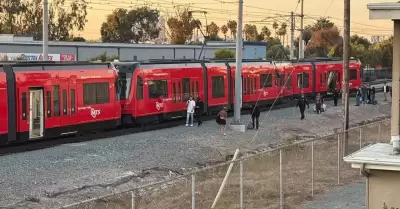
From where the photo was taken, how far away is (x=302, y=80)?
167 ft

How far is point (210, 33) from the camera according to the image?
453 feet

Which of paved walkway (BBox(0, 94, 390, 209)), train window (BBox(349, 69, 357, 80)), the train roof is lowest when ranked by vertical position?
paved walkway (BBox(0, 94, 390, 209))

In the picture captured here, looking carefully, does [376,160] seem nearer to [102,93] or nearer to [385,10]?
[385,10]

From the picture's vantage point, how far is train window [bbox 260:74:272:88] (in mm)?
42856

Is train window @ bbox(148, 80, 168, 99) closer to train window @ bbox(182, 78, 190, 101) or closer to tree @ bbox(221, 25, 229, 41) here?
train window @ bbox(182, 78, 190, 101)

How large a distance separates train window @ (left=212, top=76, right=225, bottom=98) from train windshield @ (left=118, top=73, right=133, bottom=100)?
292 inches

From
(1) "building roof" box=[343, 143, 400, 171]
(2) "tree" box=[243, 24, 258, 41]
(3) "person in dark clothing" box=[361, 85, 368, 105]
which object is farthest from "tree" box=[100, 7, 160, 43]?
(1) "building roof" box=[343, 143, 400, 171]

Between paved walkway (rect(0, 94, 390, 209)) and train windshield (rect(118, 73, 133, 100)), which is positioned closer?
paved walkway (rect(0, 94, 390, 209))

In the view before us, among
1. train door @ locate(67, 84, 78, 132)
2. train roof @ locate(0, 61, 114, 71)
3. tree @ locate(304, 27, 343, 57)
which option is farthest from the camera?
tree @ locate(304, 27, 343, 57)

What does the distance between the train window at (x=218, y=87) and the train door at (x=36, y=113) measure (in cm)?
1442

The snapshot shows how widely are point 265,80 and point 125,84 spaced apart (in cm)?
1502

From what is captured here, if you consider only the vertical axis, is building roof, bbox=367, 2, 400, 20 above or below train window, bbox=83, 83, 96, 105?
above

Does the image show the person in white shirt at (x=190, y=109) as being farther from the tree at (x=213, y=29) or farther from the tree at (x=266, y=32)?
the tree at (x=266, y=32)

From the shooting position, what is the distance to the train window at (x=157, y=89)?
102 feet
